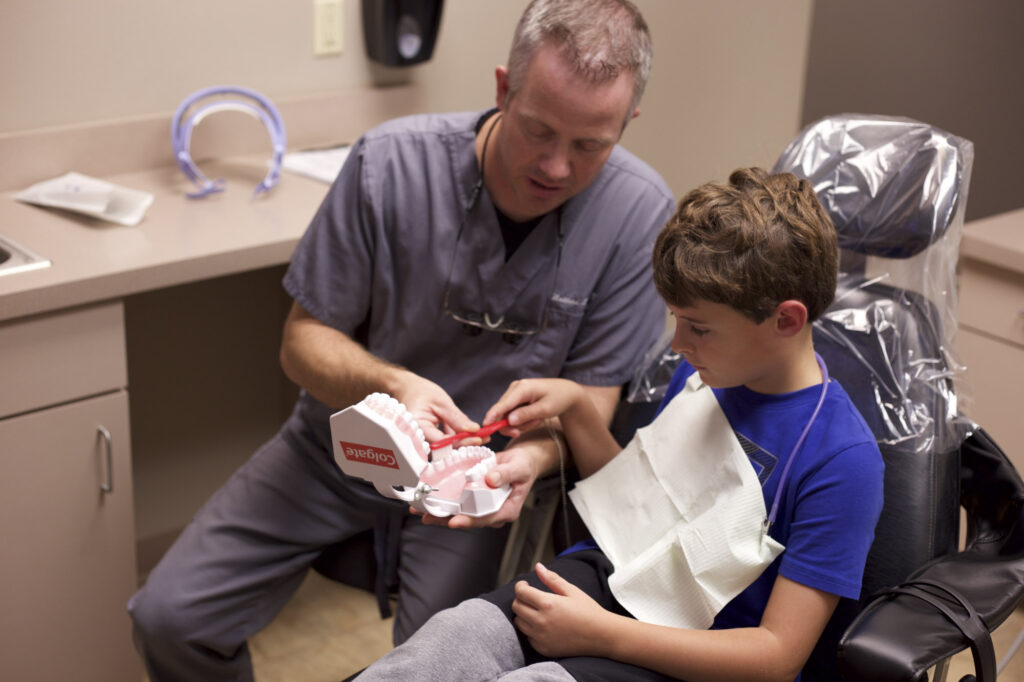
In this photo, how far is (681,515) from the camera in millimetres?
1331

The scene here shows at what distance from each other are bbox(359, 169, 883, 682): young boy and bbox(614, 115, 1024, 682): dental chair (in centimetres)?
11

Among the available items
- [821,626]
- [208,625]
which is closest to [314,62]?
[208,625]

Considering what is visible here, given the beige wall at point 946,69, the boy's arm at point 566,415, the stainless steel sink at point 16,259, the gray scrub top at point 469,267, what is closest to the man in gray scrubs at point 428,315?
the gray scrub top at point 469,267

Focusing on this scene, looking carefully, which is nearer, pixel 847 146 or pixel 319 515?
pixel 847 146

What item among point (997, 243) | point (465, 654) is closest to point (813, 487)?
point (465, 654)

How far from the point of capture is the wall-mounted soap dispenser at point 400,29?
2.35 meters

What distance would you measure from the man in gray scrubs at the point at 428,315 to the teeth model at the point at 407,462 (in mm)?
298

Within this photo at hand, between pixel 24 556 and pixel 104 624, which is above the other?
pixel 24 556

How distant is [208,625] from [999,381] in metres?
1.54

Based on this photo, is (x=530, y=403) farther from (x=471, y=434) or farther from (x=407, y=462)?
(x=407, y=462)

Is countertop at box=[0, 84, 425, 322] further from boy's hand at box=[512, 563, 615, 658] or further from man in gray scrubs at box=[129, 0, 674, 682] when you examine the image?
boy's hand at box=[512, 563, 615, 658]

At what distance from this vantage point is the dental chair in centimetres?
127

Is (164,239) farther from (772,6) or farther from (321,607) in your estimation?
(772,6)

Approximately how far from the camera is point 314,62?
7.81ft
